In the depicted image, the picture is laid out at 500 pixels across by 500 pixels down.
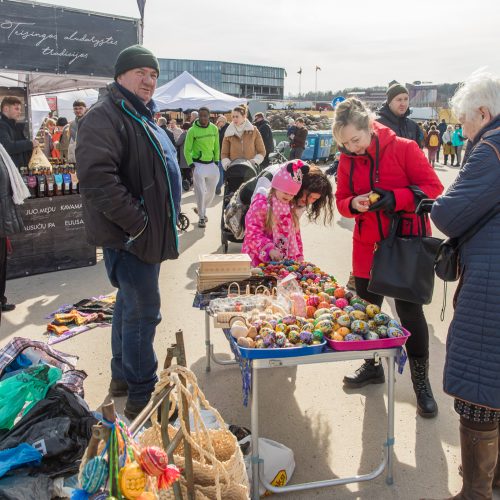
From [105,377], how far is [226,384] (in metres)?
0.86

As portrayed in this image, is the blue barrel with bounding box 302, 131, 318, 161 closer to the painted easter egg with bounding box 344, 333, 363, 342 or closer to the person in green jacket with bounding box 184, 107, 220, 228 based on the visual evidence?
the person in green jacket with bounding box 184, 107, 220, 228

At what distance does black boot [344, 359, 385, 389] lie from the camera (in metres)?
3.67

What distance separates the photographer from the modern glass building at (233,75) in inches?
4235

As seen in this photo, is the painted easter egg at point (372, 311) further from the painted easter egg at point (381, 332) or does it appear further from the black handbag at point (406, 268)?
the black handbag at point (406, 268)

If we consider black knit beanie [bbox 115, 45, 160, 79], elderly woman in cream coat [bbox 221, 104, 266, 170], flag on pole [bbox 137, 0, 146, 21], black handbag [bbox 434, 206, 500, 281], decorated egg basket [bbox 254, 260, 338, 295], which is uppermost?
flag on pole [bbox 137, 0, 146, 21]

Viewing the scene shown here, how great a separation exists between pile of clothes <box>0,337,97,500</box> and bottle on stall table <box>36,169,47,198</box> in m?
3.51

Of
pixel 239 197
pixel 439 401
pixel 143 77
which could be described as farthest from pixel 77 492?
pixel 239 197

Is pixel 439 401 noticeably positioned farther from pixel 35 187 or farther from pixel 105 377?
pixel 35 187

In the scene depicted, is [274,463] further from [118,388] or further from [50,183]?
[50,183]

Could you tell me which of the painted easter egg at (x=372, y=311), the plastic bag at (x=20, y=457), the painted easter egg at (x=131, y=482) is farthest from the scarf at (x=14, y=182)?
the painted easter egg at (x=131, y=482)

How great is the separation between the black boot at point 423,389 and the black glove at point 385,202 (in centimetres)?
95

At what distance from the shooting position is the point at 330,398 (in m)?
3.55

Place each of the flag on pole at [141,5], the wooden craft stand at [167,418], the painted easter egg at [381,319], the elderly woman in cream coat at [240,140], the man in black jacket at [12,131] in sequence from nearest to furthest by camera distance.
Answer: the wooden craft stand at [167,418] → the painted easter egg at [381,319] → the man in black jacket at [12,131] → the flag on pole at [141,5] → the elderly woman in cream coat at [240,140]

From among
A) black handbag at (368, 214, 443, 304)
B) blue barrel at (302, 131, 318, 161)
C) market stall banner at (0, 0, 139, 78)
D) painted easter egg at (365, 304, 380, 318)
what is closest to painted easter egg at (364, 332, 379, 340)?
painted easter egg at (365, 304, 380, 318)
